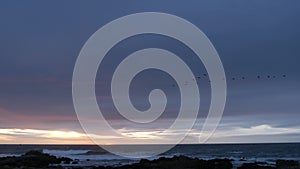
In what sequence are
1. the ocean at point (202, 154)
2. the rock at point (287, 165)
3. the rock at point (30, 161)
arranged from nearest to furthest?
the rock at point (287, 165), the rock at point (30, 161), the ocean at point (202, 154)

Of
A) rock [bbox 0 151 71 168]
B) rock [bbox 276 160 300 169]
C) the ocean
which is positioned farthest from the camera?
the ocean

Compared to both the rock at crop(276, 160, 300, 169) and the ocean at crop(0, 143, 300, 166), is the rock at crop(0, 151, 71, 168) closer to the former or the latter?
the ocean at crop(0, 143, 300, 166)

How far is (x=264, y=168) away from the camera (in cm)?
4741

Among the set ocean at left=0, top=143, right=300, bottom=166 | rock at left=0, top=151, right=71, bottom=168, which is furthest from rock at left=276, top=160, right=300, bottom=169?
rock at left=0, top=151, right=71, bottom=168

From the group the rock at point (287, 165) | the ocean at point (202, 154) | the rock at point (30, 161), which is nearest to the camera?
the rock at point (287, 165)

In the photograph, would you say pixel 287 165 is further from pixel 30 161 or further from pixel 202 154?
pixel 202 154

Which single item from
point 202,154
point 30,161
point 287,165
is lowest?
point 287,165

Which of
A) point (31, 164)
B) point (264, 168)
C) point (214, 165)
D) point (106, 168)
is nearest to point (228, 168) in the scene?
point (214, 165)

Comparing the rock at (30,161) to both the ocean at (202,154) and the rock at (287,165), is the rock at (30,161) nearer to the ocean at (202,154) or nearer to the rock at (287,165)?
the ocean at (202,154)

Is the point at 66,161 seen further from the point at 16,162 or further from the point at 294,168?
the point at 294,168

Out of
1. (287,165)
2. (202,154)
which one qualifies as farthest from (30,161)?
(202,154)

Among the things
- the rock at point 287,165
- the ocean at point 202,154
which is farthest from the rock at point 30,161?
the rock at point 287,165

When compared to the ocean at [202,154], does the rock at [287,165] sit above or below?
below

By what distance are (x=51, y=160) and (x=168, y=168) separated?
20.1 meters
